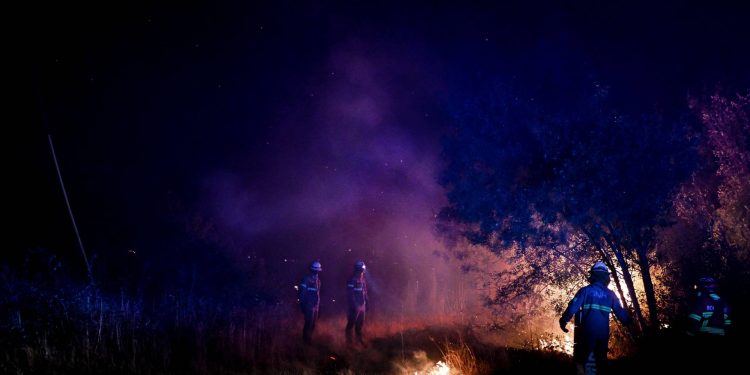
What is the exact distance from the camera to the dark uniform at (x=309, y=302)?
11.5m

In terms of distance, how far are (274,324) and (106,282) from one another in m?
9.23

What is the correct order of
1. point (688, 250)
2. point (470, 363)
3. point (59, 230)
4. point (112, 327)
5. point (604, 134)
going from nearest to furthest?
point (112, 327) → point (470, 363) → point (604, 134) → point (688, 250) → point (59, 230)

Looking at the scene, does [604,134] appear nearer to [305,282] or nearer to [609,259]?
[609,259]

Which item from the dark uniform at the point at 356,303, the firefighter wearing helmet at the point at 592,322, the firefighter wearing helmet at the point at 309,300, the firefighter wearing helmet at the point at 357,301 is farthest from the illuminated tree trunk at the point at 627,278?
the firefighter wearing helmet at the point at 309,300

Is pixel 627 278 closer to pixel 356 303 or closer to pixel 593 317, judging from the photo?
pixel 593 317

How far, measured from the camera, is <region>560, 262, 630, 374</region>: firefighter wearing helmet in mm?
6430

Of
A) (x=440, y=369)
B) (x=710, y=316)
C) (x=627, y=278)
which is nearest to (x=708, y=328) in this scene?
(x=710, y=316)

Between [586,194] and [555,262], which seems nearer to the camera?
[586,194]

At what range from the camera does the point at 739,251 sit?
9.67 m

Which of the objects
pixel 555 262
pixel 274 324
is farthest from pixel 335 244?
pixel 555 262

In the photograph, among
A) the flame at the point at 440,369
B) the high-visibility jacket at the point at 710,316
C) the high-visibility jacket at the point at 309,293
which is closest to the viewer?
the high-visibility jacket at the point at 710,316

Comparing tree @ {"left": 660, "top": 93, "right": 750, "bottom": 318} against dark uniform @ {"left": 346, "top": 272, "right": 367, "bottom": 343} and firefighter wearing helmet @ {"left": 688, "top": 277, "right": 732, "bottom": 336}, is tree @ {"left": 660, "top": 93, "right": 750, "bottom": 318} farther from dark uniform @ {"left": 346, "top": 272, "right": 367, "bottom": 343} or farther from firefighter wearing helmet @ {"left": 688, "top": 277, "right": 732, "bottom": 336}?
dark uniform @ {"left": 346, "top": 272, "right": 367, "bottom": 343}

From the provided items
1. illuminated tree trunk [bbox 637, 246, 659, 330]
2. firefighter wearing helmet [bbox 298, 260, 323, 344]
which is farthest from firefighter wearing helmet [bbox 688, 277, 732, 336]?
firefighter wearing helmet [bbox 298, 260, 323, 344]

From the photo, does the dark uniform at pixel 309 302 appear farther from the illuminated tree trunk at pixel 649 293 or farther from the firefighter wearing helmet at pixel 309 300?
the illuminated tree trunk at pixel 649 293
